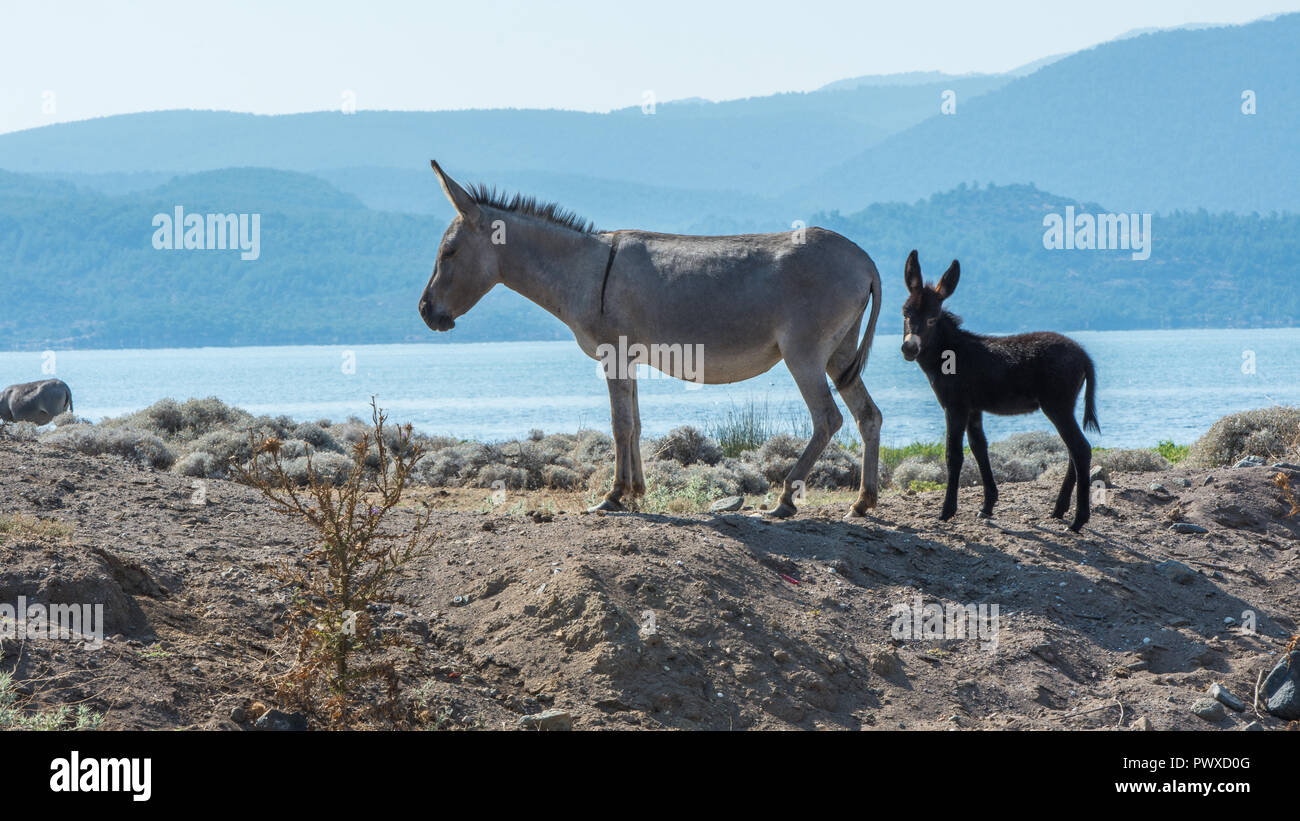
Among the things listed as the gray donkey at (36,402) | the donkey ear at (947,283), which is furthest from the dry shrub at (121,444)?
the donkey ear at (947,283)

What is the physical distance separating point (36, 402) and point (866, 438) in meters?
18.0

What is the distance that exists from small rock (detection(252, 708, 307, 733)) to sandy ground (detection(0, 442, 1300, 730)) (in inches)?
4.0

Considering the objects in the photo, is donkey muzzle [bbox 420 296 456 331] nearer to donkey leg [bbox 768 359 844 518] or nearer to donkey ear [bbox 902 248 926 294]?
donkey leg [bbox 768 359 844 518]

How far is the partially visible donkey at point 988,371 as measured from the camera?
29.3 feet

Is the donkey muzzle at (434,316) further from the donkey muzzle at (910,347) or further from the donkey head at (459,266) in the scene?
the donkey muzzle at (910,347)

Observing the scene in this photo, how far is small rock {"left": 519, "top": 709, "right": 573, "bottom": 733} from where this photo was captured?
5836mm

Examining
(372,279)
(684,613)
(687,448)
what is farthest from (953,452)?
(372,279)

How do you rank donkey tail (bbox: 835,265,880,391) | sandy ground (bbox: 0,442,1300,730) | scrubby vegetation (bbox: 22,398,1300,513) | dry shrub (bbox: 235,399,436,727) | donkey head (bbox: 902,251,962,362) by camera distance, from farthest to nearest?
scrubby vegetation (bbox: 22,398,1300,513) → donkey tail (bbox: 835,265,880,391) → donkey head (bbox: 902,251,962,362) → sandy ground (bbox: 0,442,1300,730) → dry shrub (bbox: 235,399,436,727)

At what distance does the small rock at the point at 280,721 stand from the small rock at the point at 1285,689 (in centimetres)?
606

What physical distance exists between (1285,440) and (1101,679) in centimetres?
857

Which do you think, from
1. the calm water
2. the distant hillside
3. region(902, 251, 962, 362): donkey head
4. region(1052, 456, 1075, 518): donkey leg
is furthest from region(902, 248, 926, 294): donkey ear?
the distant hillside

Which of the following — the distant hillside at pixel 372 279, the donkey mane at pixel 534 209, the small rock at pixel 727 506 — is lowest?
the small rock at pixel 727 506

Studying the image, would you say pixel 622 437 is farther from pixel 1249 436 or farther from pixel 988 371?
pixel 1249 436

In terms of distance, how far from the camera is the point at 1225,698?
7.08m
